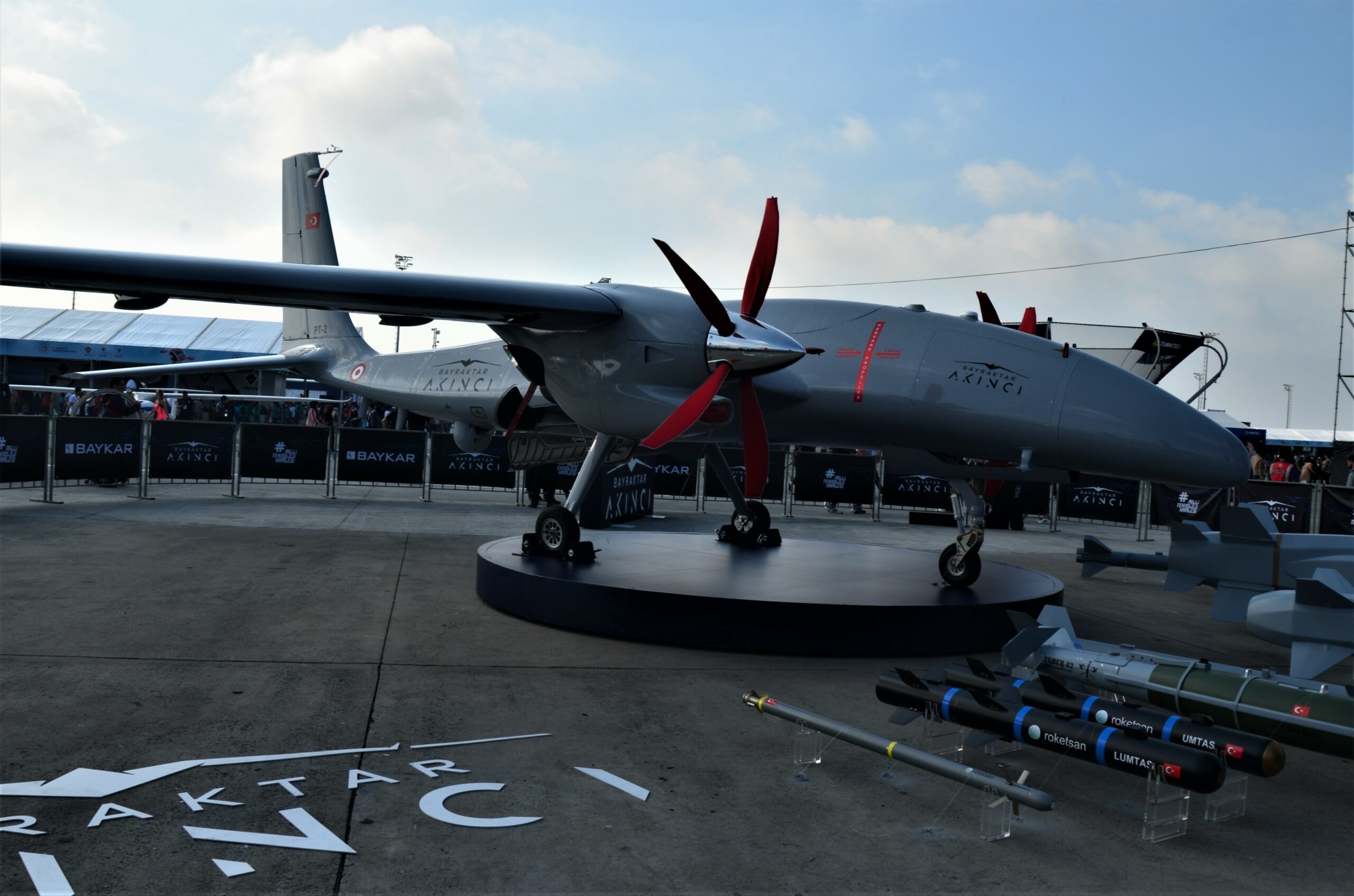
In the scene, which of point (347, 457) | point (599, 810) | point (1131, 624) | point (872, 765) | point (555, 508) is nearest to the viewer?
point (599, 810)

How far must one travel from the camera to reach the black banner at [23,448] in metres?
16.9

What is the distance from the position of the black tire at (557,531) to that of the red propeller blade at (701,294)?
9.64 ft

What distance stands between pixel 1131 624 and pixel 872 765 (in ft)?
22.0

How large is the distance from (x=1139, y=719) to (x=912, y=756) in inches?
56.9

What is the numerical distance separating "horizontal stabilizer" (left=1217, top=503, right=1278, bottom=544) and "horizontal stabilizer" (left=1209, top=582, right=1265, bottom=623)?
0.50 meters

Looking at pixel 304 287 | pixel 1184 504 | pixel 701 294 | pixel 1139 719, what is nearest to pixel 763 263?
pixel 701 294

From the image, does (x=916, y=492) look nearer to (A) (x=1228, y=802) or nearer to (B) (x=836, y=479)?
(B) (x=836, y=479)

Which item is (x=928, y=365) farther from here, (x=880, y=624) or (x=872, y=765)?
(x=872, y=765)

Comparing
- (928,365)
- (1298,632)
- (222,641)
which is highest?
(928,365)

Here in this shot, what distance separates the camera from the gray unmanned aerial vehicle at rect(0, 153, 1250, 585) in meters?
7.94

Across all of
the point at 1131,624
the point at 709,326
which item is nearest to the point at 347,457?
the point at 709,326

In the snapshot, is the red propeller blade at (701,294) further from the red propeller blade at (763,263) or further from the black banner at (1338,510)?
the black banner at (1338,510)

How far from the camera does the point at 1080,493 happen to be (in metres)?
22.4

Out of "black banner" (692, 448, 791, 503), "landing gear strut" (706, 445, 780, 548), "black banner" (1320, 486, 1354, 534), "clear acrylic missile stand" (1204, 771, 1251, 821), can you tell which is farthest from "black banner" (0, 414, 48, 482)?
"black banner" (1320, 486, 1354, 534)
